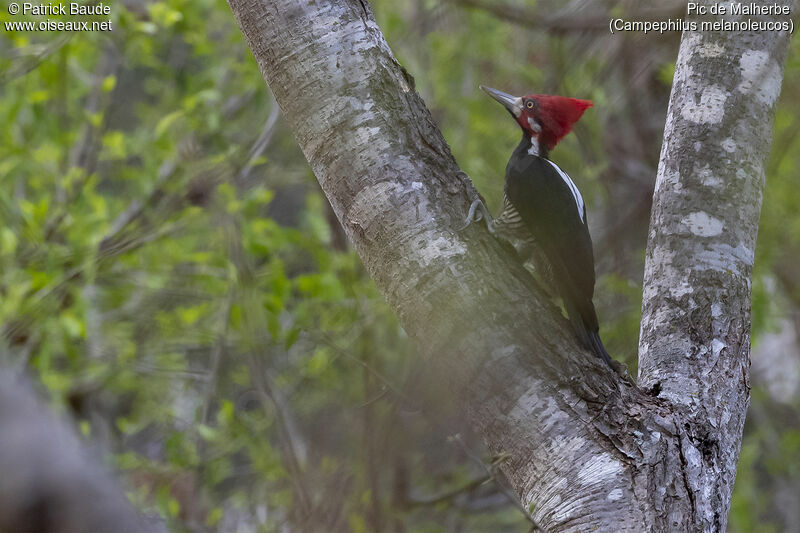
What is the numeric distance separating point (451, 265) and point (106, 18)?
2257 mm

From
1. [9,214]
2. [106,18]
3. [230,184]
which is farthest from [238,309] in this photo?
[106,18]

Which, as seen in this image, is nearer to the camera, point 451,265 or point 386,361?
point 451,265

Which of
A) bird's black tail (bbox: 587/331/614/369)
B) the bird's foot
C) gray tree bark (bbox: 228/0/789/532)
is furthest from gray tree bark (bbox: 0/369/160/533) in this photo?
bird's black tail (bbox: 587/331/614/369)

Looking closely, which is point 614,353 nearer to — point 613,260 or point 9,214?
point 613,260

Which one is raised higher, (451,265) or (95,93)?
(95,93)

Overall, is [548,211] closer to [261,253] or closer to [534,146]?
[534,146]

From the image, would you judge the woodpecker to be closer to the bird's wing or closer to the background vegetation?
the bird's wing

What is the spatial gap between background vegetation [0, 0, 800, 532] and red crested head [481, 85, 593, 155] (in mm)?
406

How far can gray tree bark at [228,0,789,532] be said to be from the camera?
133 cm

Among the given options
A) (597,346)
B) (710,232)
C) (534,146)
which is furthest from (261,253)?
(710,232)

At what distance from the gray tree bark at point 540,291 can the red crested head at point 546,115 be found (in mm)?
948

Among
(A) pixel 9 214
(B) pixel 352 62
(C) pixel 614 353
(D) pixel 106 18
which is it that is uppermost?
(D) pixel 106 18

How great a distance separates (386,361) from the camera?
11.1 ft

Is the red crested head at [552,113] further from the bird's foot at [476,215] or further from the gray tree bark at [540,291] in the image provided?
the bird's foot at [476,215]
